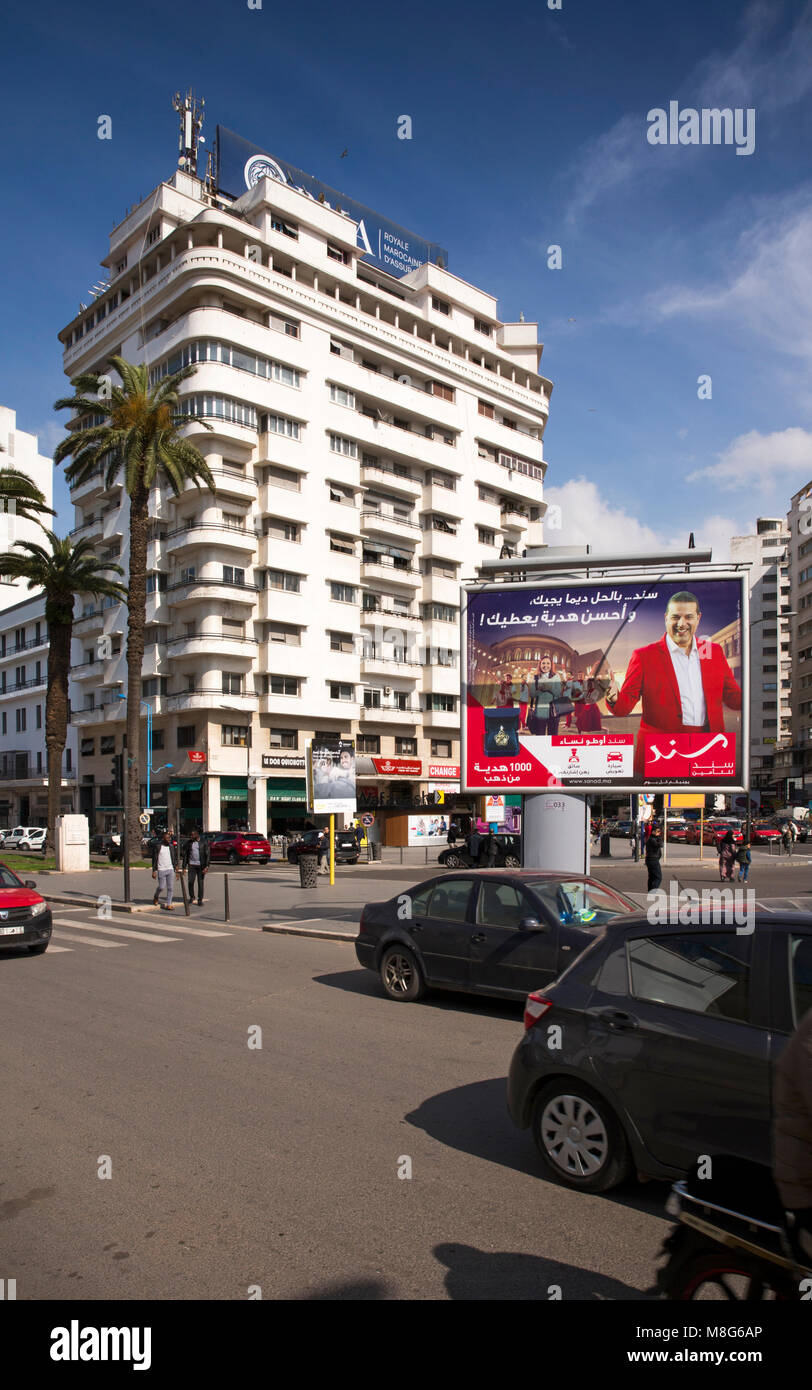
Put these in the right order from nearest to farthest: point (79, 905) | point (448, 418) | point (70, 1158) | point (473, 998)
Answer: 1. point (70, 1158)
2. point (473, 998)
3. point (79, 905)
4. point (448, 418)

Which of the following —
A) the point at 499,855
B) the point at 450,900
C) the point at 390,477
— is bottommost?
the point at 499,855

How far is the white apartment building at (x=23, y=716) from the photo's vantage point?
65.0m

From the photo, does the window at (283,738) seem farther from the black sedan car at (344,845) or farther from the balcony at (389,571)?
the black sedan car at (344,845)

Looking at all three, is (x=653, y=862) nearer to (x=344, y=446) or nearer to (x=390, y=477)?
(x=344, y=446)

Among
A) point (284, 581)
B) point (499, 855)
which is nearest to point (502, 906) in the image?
point (499, 855)

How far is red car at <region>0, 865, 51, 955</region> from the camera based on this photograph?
12.7 m

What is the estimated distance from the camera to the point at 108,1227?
14.3 feet

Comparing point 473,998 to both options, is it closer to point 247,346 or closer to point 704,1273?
point 704,1273

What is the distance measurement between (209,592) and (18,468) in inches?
1739

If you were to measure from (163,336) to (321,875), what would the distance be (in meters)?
34.0

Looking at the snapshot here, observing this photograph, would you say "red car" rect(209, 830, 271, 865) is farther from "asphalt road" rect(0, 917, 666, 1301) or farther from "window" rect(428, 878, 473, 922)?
"window" rect(428, 878, 473, 922)

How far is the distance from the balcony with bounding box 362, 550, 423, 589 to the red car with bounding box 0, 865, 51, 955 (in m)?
41.4

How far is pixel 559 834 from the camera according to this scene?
14.5 m

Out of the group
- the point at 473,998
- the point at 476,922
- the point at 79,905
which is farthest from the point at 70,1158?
the point at 79,905
